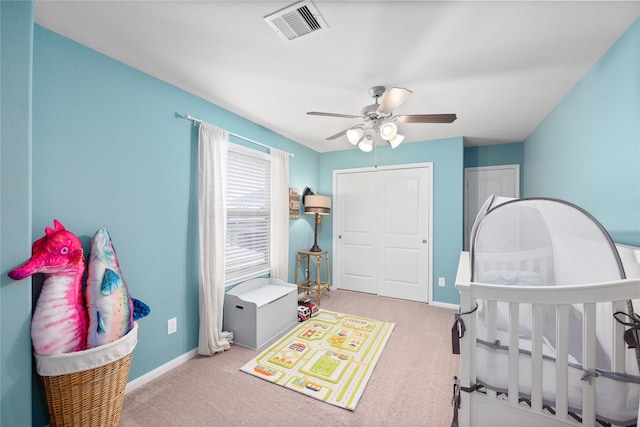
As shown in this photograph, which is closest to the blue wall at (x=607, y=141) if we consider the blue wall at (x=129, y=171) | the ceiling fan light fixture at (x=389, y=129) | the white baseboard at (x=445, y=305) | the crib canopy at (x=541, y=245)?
the crib canopy at (x=541, y=245)

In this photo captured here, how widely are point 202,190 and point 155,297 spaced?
0.93 m

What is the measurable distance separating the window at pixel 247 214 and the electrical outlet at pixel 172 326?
1.81 ft

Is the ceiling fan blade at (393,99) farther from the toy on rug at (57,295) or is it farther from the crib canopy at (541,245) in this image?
the toy on rug at (57,295)

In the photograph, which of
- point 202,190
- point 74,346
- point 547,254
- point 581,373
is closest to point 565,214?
point 547,254

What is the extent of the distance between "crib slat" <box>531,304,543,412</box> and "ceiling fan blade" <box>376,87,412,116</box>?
52.2 inches

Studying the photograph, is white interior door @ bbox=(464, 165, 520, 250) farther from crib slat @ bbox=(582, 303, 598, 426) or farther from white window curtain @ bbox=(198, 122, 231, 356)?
white window curtain @ bbox=(198, 122, 231, 356)

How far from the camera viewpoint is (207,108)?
2373mm

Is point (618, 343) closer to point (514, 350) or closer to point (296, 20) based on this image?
point (514, 350)

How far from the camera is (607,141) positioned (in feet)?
5.35

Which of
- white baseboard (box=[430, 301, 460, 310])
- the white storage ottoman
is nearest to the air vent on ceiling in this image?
the white storage ottoman

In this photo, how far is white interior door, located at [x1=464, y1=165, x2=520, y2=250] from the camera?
3623 mm

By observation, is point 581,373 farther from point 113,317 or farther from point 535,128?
point 535,128

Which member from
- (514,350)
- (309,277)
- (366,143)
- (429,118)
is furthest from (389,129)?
(309,277)

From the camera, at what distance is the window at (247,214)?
263 cm
